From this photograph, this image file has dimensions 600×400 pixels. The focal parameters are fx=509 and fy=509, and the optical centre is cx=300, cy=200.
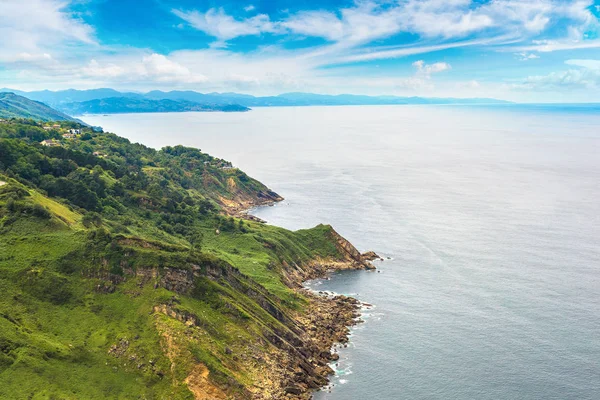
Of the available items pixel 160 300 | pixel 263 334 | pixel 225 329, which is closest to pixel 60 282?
pixel 160 300

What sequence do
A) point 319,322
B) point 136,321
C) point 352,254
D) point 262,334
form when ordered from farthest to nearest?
point 352,254 < point 319,322 < point 262,334 < point 136,321

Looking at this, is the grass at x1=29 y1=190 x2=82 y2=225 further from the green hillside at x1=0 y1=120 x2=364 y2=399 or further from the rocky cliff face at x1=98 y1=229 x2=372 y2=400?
the rocky cliff face at x1=98 y1=229 x2=372 y2=400

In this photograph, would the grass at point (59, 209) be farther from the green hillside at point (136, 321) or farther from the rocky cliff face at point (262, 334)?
the rocky cliff face at point (262, 334)

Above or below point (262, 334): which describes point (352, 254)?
below

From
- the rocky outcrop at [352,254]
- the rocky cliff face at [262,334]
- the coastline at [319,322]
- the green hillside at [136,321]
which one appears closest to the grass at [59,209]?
the green hillside at [136,321]

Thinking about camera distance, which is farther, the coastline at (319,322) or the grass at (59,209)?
the grass at (59,209)

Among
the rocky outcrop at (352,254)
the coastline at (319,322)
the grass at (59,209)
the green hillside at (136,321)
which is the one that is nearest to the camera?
the green hillside at (136,321)

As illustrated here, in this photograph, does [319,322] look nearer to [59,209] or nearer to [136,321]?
[136,321]

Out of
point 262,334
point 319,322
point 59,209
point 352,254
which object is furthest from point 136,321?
point 352,254

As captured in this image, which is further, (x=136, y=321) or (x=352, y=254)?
(x=352, y=254)

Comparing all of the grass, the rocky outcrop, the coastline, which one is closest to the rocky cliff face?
the coastline

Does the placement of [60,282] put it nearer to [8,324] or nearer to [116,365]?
[8,324]

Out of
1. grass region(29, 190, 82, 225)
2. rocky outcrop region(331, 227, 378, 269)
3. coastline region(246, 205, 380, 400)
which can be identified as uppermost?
grass region(29, 190, 82, 225)
